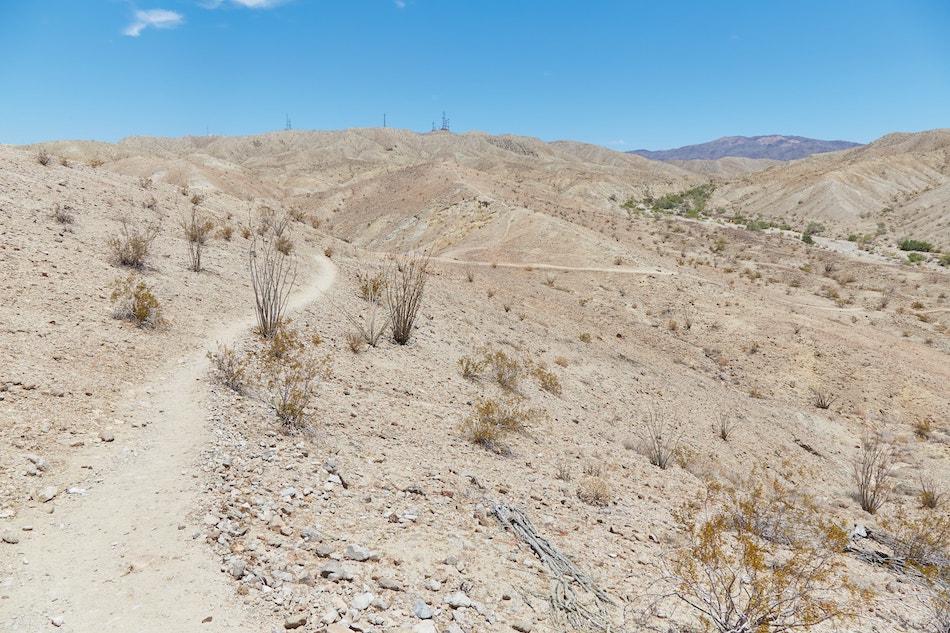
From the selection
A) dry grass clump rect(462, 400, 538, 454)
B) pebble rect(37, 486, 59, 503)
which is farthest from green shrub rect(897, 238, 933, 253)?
pebble rect(37, 486, 59, 503)

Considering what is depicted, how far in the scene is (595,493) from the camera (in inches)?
274

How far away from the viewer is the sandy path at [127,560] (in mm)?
3490

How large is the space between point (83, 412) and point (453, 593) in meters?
4.76

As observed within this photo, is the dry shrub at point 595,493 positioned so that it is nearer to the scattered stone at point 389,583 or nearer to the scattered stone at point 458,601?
the scattered stone at point 458,601

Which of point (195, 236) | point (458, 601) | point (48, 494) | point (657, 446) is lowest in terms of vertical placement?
point (657, 446)

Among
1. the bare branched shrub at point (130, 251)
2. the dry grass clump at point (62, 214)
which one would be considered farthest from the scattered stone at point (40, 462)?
the dry grass clump at point (62, 214)

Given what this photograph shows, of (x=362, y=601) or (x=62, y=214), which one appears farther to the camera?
(x=62, y=214)

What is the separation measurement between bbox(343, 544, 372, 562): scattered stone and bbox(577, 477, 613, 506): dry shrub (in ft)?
11.4

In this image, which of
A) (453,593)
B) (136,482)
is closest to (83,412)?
(136,482)

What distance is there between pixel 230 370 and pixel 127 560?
3405 millimetres

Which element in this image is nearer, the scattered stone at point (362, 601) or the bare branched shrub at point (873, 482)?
the scattered stone at point (362, 601)

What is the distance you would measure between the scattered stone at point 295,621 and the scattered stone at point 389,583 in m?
0.68

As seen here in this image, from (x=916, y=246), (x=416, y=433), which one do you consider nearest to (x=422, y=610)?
(x=416, y=433)

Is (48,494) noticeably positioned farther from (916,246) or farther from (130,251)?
(916,246)
